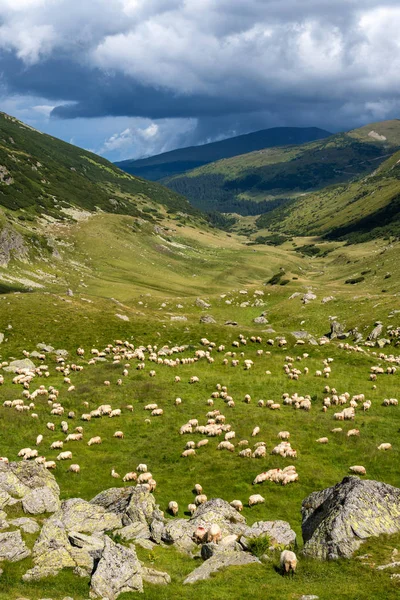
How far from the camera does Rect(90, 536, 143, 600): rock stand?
668 inches

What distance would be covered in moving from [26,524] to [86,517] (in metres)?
2.87

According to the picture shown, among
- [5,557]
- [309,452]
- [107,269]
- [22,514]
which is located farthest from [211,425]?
[107,269]

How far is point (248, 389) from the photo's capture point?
145ft

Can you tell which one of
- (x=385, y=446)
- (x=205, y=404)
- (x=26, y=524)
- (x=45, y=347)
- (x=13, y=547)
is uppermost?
(x=45, y=347)

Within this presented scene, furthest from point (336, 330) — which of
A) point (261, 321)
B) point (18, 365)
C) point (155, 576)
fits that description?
point (155, 576)

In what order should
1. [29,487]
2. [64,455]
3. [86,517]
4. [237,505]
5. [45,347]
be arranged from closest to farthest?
1. [86,517]
2. [237,505]
3. [29,487]
4. [64,455]
5. [45,347]

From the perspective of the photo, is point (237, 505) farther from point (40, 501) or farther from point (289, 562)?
point (40, 501)

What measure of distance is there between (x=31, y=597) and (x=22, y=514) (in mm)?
8038

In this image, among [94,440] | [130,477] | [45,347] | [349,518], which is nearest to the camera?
[349,518]

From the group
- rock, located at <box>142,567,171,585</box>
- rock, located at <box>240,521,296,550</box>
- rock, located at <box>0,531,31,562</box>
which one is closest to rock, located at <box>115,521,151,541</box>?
rock, located at <box>142,567,171,585</box>

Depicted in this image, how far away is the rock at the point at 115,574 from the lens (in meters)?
17.0

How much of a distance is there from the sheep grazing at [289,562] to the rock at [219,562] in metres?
1.37

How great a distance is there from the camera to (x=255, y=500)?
26.3 metres

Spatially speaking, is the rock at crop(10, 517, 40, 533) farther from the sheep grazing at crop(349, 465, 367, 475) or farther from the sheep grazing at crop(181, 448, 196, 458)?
the sheep grazing at crop(349, 465, 367, 475)
